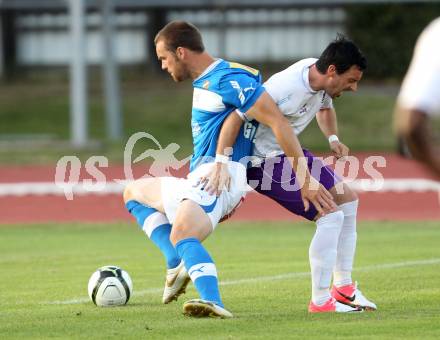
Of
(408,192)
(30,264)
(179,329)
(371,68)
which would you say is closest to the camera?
(179,329)

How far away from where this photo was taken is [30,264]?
44.1 feet

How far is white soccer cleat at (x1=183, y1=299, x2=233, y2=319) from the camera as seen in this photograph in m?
8.26

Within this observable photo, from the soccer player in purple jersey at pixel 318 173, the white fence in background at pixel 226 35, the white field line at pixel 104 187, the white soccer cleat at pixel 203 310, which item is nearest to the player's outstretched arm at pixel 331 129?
the soccer player in purple jersey at pixel 318 173

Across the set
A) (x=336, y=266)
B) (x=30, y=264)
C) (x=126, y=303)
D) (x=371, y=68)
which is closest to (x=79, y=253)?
(x=30, y=264)

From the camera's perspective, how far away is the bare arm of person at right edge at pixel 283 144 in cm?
845

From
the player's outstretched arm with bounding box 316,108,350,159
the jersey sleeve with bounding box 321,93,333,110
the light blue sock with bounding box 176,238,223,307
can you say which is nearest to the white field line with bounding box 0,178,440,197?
the player's outstretched arm with bounding box 316,108,350,159

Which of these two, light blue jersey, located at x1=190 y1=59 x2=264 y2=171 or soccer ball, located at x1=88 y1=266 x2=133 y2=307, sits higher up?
light blue jersey, located at x1=190 y1=59 x2=264 y2=171

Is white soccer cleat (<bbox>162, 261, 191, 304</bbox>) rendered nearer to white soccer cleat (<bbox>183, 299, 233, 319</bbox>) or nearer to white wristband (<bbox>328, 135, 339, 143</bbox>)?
white soccer cleat (<bbox>183, 299, 233, 319</bbox>)

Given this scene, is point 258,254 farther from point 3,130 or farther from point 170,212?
point 3,130

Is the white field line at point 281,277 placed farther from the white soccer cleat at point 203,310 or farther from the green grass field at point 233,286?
the white soccer cleat at point 203,310

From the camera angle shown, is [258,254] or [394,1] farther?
[394,1]

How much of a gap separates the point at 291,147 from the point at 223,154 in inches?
19.3

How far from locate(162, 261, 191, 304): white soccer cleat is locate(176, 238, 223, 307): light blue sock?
0.52 m

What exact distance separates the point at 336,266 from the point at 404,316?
94cm
